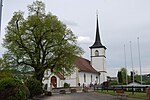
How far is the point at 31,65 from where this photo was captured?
42062 millimetres

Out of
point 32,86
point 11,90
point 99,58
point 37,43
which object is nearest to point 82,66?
point 99,58

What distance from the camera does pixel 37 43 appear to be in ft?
138

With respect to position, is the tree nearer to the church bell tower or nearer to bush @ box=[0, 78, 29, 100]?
bush @ box=[0, 78, 29, 100]

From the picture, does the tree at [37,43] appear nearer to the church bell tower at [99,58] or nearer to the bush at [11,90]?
the bush at [11,90]

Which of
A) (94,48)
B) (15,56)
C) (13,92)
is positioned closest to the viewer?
(13,92)

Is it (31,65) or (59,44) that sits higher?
(59,44)

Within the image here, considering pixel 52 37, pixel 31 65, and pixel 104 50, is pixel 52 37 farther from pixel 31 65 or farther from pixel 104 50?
pixel 104 50

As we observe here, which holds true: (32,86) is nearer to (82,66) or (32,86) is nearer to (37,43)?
(37,43)

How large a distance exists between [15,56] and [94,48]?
47922 millimetres

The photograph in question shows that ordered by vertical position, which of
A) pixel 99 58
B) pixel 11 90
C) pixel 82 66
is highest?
pixel 99 58

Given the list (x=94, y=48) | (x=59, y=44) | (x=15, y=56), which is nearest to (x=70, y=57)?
(x=59, y=44)

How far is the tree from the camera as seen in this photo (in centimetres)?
4112

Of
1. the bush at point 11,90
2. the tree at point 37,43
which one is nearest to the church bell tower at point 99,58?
the tree at point 37,43

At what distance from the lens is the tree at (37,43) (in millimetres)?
41125
